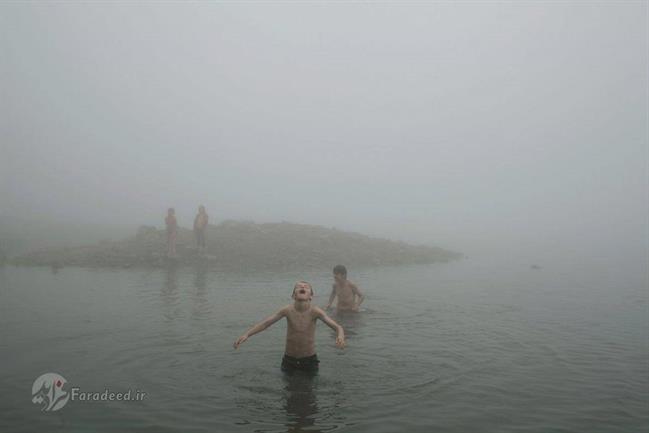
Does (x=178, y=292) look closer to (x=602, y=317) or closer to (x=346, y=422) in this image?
(x=346, y=422)

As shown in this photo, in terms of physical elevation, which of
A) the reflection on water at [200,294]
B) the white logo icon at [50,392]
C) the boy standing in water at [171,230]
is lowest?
the white logo icon at [50,392]

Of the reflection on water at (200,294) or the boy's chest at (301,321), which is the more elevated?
the boy's chest at (301,321)

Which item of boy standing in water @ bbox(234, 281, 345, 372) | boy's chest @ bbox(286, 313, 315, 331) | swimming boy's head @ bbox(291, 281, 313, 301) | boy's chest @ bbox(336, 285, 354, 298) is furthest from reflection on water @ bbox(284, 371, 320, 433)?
boy's chest @ bbox(336, 285, 354, 298)

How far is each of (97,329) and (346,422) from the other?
9.54m

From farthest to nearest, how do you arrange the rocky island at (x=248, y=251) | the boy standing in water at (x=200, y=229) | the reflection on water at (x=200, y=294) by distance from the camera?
the boy standing in water at (x=200, y=229) → the rocky island at (x=248, y=251) → the reflection on water at (x=200, y=294)

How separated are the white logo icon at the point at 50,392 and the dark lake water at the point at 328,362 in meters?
0.17

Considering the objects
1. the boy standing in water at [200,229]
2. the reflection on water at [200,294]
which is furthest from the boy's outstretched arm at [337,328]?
the boy standing in water at [200,229]

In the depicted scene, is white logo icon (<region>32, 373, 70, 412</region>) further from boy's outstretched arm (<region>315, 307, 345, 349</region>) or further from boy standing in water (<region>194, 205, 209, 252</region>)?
boy standing in water (<region>194, 205, 209, 252</region>)

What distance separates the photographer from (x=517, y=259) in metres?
48.2

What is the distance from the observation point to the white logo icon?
29.8 ft

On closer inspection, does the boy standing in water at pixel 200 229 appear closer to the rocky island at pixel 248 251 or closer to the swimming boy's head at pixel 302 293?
the rocky island at pixel 248 251

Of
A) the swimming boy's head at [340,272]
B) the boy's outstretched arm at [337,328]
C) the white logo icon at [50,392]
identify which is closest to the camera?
the white logo icon at [50,392]

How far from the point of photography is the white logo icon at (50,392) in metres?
9.07

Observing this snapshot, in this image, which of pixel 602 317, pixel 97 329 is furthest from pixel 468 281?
pixel 97 329
